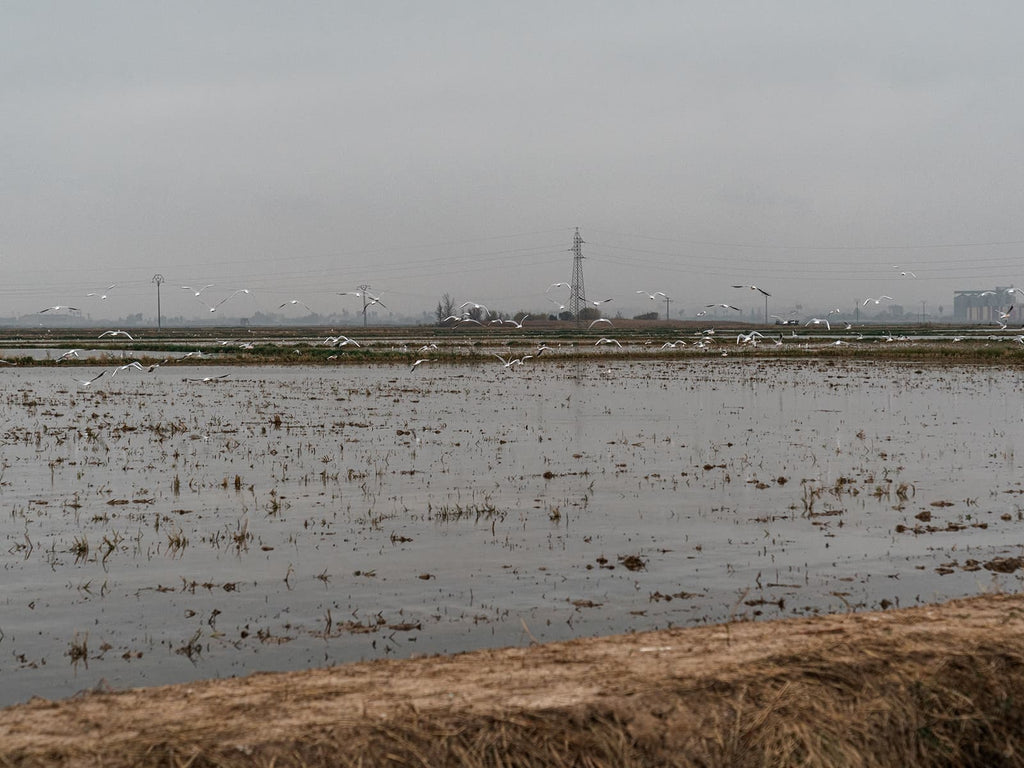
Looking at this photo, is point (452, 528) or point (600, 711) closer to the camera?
point (600, 711)

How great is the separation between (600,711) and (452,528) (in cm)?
623

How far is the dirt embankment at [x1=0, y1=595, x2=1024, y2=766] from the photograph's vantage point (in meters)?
5.07

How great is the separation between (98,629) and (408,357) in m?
43.6

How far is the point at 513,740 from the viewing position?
5.17 meters

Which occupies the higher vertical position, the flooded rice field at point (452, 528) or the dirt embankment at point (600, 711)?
the dirt embankment at point (600, 711)

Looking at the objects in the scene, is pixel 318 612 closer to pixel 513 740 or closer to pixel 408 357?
pixel 513 740

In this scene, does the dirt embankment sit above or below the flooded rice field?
above

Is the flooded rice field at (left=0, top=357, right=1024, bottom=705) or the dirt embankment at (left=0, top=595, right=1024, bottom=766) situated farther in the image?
the flooded rice field at (left=0, top=357, right=1024, bottom=705)

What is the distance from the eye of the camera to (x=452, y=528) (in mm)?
11484

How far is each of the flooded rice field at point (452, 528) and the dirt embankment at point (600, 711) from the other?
125 centimetres

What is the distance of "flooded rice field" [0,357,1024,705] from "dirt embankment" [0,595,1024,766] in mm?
1255

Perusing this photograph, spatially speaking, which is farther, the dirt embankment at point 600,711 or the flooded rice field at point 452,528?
the flooded rice field at point 452,528

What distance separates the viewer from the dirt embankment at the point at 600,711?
16.6 ft

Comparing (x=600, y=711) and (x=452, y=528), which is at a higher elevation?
(x=600, y=711)
